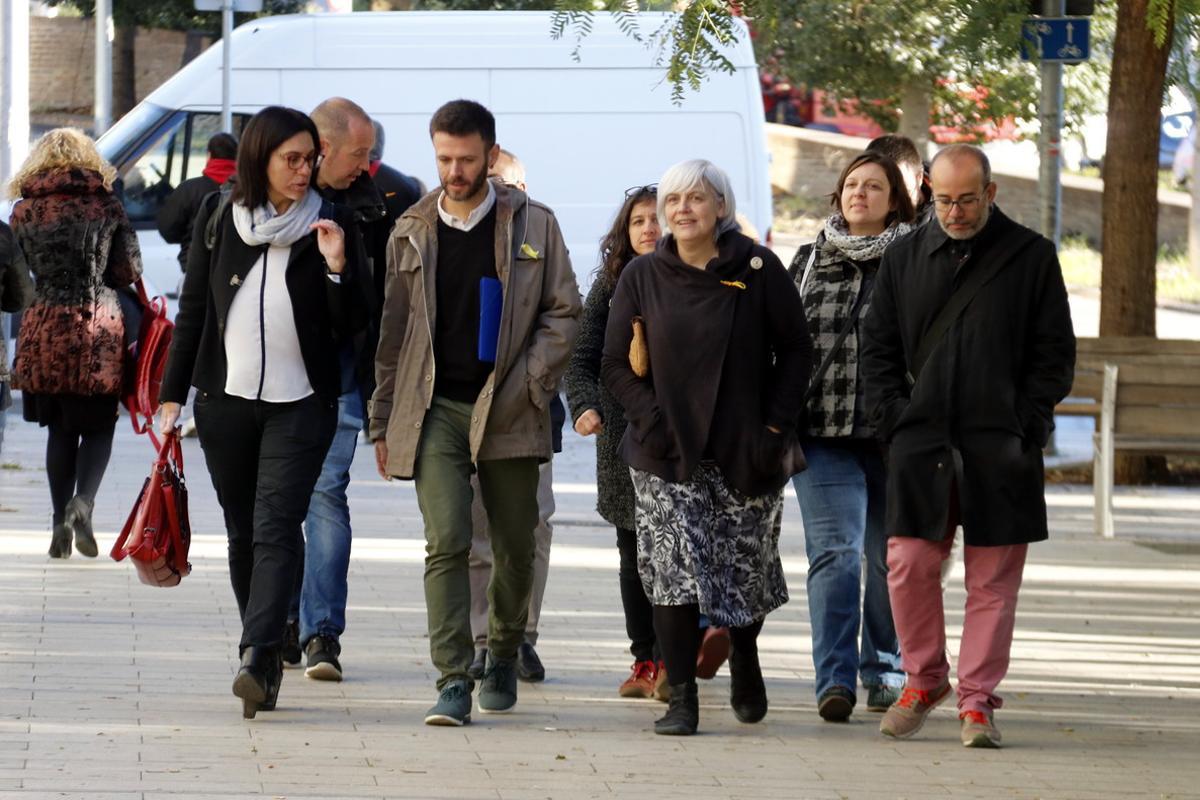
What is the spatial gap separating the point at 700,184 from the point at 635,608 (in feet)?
5.05

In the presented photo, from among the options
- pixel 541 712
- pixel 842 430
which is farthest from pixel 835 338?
pixel 541 712

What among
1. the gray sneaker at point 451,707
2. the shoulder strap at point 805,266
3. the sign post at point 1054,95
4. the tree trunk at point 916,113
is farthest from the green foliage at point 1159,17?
the tree trunk at point 916,113

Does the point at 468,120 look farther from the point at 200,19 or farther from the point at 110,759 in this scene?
the point at 200,19

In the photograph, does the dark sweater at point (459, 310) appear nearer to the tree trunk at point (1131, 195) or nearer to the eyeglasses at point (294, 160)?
the eyeglasses at point (294, 160)

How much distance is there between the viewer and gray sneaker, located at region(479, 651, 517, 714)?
22.6 ft

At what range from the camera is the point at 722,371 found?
6598mm

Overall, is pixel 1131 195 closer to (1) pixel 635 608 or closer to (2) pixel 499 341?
(1) pixel 635 608

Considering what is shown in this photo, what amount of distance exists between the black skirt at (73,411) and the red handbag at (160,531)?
10.2ft

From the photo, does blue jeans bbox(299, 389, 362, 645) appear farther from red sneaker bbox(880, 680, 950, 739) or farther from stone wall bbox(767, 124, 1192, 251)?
stone wall bbox(767, 124, 1192, 251)

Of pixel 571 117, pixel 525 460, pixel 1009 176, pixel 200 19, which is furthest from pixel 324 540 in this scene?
pixel 1009 176

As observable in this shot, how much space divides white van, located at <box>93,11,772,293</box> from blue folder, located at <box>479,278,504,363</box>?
958 cm

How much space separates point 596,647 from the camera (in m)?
8.13

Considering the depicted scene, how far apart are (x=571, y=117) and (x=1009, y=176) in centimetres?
1362

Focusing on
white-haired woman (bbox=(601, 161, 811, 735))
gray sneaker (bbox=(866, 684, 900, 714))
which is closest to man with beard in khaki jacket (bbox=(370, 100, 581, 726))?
white-haired woman (bbox=(601, 161, 811, 735))
